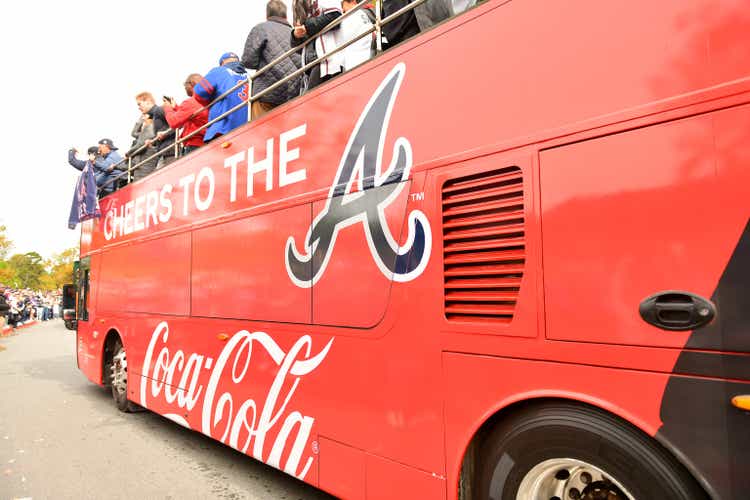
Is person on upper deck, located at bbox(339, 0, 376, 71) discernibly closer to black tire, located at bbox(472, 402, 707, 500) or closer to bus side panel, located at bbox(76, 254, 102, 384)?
black tire, located at bbox(472, 402, 707, 500)

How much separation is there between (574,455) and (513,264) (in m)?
0.83

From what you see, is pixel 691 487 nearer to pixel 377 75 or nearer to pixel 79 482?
pixel 377 75

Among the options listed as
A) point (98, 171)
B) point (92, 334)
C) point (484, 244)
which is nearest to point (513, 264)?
point (484, 244)

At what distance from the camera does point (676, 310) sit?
170cm

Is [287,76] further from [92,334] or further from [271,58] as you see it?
[92,334]

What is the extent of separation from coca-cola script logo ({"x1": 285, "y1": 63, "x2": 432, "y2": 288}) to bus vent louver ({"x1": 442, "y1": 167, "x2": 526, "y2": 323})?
0.63 feet

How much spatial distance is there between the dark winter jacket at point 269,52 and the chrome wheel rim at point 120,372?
444cm

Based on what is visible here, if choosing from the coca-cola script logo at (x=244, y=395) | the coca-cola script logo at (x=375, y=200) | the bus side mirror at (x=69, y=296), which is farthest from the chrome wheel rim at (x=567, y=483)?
the bus side mirror at (x=69, y=296)

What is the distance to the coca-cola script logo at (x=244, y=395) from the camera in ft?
11.5

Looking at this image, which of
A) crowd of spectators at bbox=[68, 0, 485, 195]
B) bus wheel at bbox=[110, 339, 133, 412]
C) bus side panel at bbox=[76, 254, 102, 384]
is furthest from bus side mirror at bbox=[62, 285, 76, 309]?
bus wheel at bbox=[110, 339, 133, 412]

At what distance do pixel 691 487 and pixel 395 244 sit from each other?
174 centimetres

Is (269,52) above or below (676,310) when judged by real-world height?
above

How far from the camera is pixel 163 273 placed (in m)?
5.81

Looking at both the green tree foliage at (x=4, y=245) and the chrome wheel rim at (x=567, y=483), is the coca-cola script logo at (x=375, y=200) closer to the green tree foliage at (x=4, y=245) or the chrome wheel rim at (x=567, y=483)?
the chrome wheel rim at (x=567, y=483)
